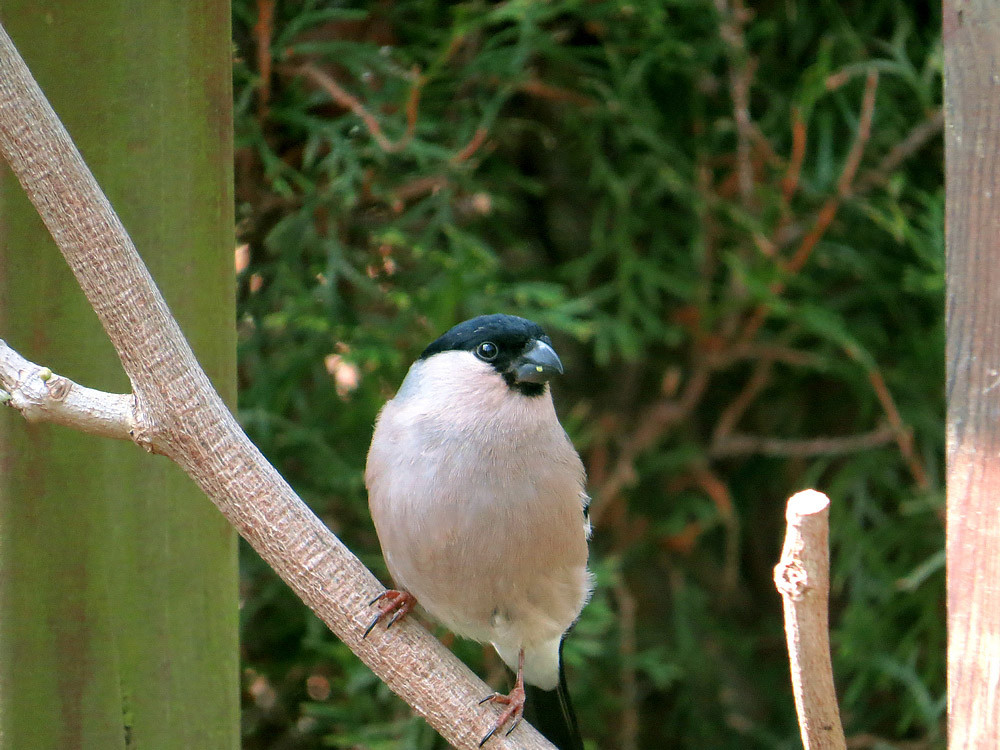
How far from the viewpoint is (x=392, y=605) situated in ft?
4.83

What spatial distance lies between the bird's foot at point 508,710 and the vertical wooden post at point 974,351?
20.7 inches

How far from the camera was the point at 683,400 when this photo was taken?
8.61 feet

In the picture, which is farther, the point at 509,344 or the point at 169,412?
the point at 509,344

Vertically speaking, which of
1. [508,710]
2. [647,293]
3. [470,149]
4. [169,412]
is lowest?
[508,710]

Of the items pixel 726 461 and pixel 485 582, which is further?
pixel 726 461

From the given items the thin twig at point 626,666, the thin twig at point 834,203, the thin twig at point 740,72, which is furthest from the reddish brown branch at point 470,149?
the thin twig at point 626,666

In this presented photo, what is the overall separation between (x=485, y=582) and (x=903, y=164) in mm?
1505

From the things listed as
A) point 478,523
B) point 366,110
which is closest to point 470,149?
point 366,110

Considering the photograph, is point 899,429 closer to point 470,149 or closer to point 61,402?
point 470,149

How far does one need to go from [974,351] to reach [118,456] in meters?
1.01

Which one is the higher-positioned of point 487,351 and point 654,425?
point 487,351

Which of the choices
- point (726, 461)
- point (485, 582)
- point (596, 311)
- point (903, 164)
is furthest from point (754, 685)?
point (485, 582)

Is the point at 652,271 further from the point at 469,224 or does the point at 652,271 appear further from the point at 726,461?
the point at 726,461

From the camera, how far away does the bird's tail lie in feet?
6.28
